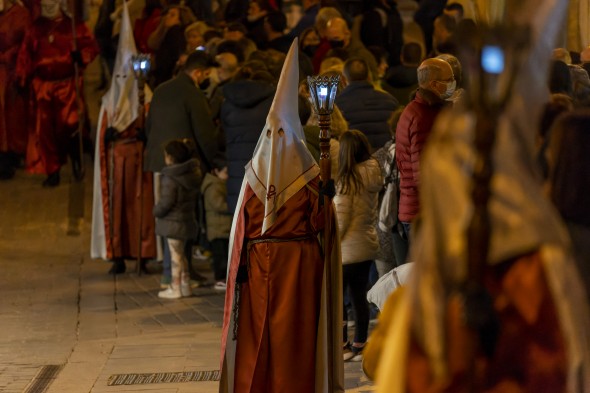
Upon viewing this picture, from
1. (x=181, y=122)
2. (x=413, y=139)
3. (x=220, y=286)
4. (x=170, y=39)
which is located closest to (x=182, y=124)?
(x=181, y=122)

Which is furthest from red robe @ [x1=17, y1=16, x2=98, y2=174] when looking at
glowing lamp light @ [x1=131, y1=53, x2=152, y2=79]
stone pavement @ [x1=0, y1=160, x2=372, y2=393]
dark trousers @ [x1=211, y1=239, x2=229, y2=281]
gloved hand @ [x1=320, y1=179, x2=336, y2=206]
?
gloved hand @ [x1=320, y1=179, x2=336, y2=206]

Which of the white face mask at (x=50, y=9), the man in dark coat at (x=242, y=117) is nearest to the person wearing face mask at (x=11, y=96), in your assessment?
the white face mask at (x=50, y=9)

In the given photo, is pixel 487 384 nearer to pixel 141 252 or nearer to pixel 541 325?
pixel 541 325

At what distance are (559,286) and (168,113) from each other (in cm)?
947

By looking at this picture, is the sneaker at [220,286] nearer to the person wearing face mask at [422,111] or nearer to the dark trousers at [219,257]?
the dark trousers at [219,257]

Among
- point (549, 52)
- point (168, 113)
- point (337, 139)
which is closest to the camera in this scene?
point (549, 52)

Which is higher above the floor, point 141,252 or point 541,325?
point 541,325

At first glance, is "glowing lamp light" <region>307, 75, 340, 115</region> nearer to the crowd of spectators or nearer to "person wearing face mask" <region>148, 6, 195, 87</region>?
the crowd of spectators

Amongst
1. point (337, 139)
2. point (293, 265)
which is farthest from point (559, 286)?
point (337, 139)

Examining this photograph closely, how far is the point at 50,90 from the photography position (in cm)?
1755

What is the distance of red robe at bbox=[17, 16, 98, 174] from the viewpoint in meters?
17.3

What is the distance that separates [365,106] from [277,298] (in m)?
3.96

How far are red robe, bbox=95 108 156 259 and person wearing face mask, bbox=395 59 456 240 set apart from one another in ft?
17.2

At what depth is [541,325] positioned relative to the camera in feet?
12.5
